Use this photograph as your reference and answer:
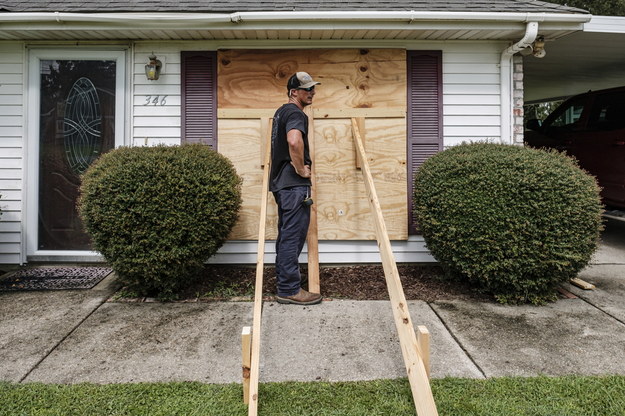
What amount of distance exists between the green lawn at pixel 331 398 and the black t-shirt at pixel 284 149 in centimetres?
172

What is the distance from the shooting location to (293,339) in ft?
9.97

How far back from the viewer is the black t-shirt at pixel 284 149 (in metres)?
3.44

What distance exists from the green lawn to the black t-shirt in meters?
1.72

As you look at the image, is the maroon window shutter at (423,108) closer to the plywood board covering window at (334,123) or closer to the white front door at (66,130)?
the plywood board covering window at (334,123)

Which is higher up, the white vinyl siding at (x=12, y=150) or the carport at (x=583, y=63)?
the carport at (x=583, y=63)

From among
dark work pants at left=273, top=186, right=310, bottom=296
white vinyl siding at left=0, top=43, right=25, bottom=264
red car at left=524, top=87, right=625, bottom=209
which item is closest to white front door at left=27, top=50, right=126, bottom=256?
white vinyl siding at left=0, top=43, right=25, bottom=264

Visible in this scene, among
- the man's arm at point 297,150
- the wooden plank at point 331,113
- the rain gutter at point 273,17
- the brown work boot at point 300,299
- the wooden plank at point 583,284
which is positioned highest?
the rain gutter at point 273,17

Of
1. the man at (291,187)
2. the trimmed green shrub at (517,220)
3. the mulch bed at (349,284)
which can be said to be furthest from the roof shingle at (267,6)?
the mulch bed at (349,284)

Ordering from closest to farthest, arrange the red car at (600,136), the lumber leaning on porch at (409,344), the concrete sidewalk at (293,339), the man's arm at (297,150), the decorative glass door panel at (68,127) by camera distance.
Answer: the lumber leaning on porch at (409,344) < the concrete sidewalk at (293,339) < the man's arm at (297,150) < the decorative glass door panel at (68,127) < the red car at (600,136)

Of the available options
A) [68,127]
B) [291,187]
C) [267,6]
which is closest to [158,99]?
[68,127]

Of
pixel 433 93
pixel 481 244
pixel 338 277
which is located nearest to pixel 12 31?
pixel 338 277

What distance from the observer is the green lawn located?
7.16 feet

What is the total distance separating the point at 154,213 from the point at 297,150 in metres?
1.36

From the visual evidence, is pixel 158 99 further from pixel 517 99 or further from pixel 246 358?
pixel 517 99
